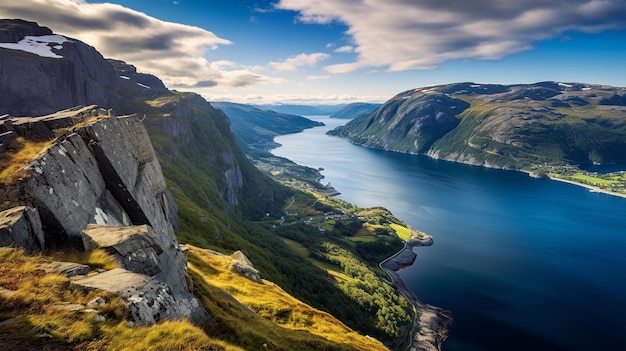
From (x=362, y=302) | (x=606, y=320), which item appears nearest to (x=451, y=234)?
(x=606, y=320)

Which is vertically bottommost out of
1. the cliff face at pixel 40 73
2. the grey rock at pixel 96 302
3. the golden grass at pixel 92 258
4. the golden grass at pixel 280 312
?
the golden grass at pixel 280 312

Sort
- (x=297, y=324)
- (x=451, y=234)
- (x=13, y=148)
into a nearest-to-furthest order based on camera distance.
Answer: (x=13, y=148) → (x=297, y=324) → (x=451, y=234)

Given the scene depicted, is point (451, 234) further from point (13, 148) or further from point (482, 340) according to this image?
point (13, 148)

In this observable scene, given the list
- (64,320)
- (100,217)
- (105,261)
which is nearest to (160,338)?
(64,320)

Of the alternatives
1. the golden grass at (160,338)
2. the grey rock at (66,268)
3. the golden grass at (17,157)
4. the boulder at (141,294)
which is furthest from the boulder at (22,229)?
the golden grass at (160,338)

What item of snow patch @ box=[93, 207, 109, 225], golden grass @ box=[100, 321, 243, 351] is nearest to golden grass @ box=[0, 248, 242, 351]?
golden grass @ box=[100, 321, 243, 351]

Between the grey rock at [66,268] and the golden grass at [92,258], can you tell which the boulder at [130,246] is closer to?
the golden grass at [92,258]
